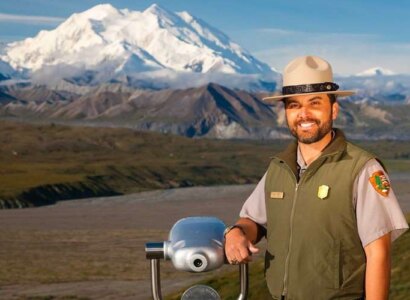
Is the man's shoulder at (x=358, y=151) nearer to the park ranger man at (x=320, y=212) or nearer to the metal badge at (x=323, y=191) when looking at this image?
the park ranger man at (x=320, y=212)

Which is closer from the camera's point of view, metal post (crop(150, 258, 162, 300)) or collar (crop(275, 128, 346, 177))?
metal post (crop(150, 258, 162, 300))

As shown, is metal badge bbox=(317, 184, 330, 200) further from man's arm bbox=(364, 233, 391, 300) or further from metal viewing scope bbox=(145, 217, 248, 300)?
metal viewing scope bbox=(145, 217, 248, 300)

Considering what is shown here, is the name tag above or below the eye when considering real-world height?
below

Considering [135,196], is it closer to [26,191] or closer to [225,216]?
[26,191]

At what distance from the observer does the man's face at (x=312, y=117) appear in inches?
235

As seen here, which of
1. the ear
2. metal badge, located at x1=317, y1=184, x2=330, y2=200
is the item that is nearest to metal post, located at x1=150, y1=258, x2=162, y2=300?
metal badge, located at x1=317, y1=184, x2=330, y2=200

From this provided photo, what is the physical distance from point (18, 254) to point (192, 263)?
292 feet

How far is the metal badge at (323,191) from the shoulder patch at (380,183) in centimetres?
29

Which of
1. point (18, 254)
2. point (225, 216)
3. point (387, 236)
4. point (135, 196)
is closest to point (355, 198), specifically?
point (387, 236)

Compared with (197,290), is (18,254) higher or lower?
higher

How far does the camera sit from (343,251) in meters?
5.63

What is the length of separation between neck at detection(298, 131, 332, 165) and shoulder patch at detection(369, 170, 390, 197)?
1.73 ft

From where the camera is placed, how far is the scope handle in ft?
16.9

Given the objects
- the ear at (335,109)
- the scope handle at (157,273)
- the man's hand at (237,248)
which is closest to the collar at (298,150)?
the ear at (335,109)
